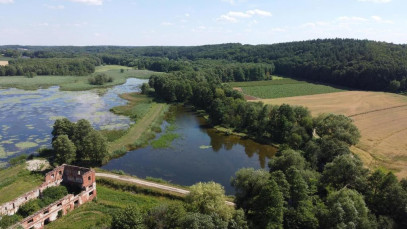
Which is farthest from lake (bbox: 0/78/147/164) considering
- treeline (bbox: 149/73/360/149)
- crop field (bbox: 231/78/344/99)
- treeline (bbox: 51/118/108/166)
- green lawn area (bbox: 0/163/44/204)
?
crop field (bbox: 231/78/344/99)

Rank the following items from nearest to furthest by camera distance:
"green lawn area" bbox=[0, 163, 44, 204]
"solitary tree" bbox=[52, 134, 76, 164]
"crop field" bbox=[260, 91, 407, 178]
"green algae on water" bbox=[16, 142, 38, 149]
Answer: "green lawn area" bbox=[0, 163, 44, 204]
"solitary tree" bbox=[52, 134, 76, 164]
"crop field" bbox=[260, 91, 407, 178]
"green algae on water" bbox=[16, 142, 38, 149]

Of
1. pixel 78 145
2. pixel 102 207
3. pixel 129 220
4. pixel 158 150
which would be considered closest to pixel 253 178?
pixel 129 220

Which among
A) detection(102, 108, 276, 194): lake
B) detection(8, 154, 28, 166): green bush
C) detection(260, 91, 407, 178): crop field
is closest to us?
detection(102, 108, 276, 194): lake

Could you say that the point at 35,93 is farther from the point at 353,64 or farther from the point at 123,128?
the point at 353,64

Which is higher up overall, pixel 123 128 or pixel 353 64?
pixel 353 64

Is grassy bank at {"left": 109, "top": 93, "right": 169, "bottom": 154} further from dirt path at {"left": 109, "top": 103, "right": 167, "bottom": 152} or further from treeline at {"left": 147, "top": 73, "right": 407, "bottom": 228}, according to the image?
treeline at {"left": 147, "top": 73, "right": 407, "bottom": 228}

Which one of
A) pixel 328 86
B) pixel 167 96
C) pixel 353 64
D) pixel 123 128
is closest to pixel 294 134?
pixel 123 128

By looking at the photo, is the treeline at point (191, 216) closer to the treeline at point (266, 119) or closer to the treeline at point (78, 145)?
the treeline at point (78, 145)

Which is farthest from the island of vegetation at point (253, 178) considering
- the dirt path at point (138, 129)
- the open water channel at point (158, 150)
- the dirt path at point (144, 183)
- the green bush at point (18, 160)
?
the open water channel at point (158, 150)
